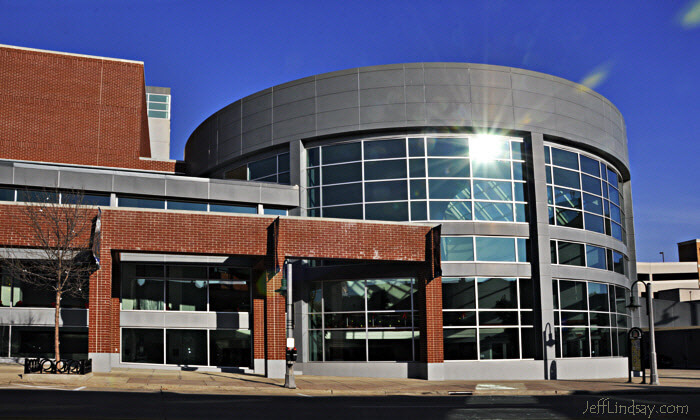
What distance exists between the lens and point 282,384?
2517 centimetres

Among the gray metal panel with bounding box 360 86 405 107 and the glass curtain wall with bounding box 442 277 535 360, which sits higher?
the gray metal panel with bounding box 360 86 405 107

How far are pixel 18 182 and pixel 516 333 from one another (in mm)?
22445

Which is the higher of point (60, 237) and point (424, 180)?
point (424, 180)

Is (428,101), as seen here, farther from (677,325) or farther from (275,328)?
(677,325)

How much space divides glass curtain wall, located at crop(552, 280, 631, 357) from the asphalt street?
9871 mm

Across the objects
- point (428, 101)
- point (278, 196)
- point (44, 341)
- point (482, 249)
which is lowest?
point (44, 341)

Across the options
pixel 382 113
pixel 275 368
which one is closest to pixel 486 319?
pixel 275 368

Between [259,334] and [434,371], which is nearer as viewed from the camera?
[434,371]

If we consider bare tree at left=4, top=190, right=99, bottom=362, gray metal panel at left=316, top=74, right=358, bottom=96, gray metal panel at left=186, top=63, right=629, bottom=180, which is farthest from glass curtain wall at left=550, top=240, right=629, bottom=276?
bare tree at left=4, top=190, right=99, bottom=362

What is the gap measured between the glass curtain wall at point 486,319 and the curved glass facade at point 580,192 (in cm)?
426

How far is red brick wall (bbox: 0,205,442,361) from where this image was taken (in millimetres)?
25906

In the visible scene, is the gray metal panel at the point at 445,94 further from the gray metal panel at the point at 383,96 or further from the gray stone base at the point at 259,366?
the gray stone base at the point at 259,366

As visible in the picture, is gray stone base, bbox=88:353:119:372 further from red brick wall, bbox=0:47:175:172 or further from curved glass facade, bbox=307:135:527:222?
red brick wall, bbox=0:47:175:172

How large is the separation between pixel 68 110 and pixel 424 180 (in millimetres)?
19702
